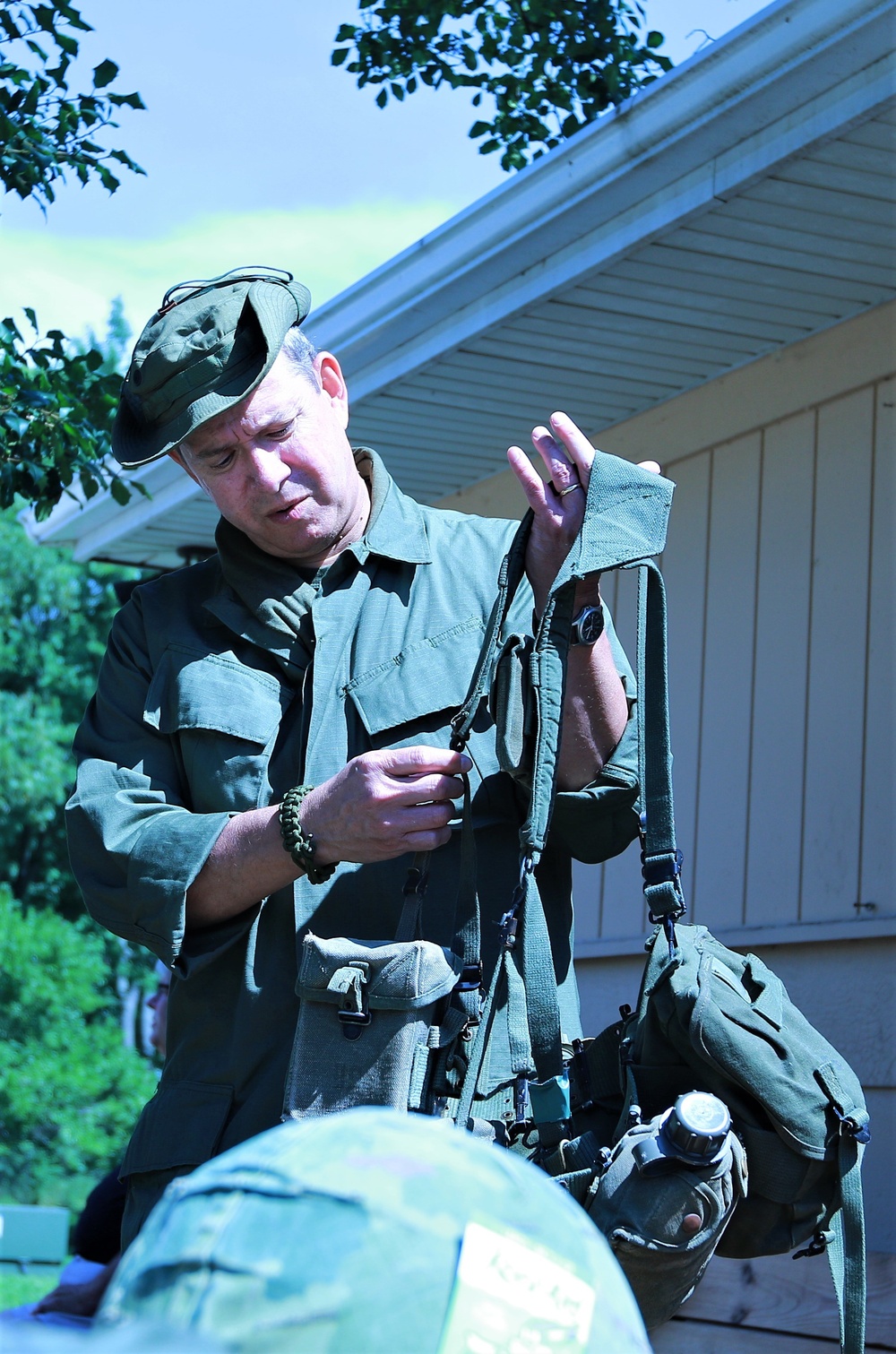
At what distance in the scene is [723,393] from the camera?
466 centimetres

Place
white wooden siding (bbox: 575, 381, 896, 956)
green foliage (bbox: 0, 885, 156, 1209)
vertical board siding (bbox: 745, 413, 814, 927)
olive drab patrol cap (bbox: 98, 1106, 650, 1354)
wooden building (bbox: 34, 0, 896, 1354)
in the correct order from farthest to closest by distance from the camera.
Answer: green foliage (bbox: 0, 885, 156, 1209), vertical board siding (bbox: 745, 413, 814, 927), white wooden siding (bbox: 575, 381, 896, 956), wooden building (bbox: 34, 0, 896, 1354), olive drab patrol cap (bbox: 98, 1106, 650, 1354)

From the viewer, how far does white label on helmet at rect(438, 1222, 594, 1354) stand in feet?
2.52

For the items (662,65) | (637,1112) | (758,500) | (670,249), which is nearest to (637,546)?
(637,1112)

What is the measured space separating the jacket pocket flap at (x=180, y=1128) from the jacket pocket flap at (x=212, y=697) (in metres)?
0.50

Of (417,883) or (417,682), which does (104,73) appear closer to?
(417,682)

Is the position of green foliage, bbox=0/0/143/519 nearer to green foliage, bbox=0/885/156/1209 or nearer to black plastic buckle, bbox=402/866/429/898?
black plastic buckle, bbox=402/866/429/898

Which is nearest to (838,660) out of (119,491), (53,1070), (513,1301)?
(119,491)

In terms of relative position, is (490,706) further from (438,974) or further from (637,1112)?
(637,1112)

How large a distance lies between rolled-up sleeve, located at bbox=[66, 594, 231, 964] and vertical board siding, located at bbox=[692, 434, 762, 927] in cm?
250

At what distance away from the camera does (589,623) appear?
193 cm

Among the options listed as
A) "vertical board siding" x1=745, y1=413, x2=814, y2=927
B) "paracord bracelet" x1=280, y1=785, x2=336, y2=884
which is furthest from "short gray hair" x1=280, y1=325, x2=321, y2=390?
"vertical board siding" x1=745, y1=413, x2=814, y2=927

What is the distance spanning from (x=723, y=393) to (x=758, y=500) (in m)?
0.38

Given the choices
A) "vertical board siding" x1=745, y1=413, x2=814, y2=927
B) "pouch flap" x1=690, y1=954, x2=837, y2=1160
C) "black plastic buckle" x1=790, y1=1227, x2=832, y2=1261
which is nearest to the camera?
"pouch flap" x1=690, y1=954, x2=837, y2=1160

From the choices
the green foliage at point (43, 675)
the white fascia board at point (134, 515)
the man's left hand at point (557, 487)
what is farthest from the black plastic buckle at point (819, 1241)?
the green foliage at point (43, 675)
